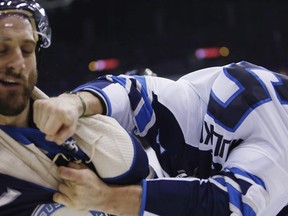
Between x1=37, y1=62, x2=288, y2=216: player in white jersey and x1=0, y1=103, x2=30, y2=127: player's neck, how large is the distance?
0.31 ft

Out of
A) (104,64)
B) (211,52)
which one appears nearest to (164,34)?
(211,52)

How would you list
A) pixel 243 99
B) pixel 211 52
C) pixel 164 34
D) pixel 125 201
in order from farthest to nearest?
1. pixel 164 34
2. pixel 211 52
3. pixel 243 99
4. pixel 125 201

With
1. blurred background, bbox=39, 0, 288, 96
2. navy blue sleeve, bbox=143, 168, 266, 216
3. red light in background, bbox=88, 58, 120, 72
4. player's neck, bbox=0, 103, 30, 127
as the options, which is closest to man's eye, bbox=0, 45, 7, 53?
player's neck, bbox=0, 103, 30, 127

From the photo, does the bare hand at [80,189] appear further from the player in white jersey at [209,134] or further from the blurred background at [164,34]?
the blurred background at [164,34]

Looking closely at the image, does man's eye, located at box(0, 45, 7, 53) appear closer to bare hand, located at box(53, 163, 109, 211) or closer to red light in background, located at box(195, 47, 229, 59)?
bare hand, located at box(53, 163, 109, 211)

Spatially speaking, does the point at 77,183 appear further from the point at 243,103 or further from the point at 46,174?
the point at 243,103

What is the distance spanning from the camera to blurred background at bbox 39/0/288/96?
4230 millimetres

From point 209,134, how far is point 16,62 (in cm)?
44

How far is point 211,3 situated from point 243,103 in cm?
401

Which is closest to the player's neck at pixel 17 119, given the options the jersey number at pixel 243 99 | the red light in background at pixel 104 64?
the jersey number at pixel 243 99

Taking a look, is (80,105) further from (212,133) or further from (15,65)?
(212,133)

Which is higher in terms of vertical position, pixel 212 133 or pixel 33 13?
pixel 33 13

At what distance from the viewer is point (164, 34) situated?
4953 mm

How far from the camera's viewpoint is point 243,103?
1.22 metres
